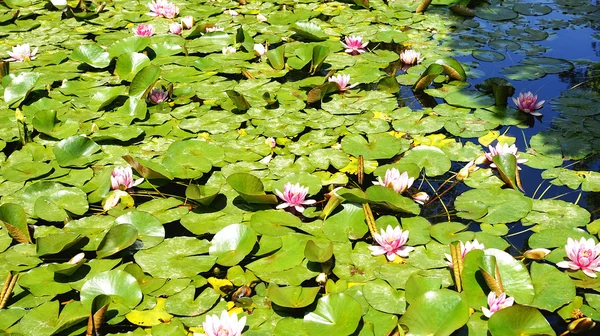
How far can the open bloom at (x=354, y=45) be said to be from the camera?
4.22m

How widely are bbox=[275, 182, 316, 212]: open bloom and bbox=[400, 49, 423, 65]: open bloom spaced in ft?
5.81

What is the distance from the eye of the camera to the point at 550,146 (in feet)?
10.1

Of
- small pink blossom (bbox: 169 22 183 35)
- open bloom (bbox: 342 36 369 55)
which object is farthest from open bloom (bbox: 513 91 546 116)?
small pink blossom (bbox: 169 22 183 35)

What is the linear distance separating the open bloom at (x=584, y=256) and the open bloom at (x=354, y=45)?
7.78ft

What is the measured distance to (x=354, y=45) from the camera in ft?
13.9

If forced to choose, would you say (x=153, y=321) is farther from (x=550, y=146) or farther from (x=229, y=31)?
(x=229, y=31)

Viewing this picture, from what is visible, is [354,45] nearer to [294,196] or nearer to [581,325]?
[294,196]

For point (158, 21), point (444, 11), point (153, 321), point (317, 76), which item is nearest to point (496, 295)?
point (153, 321)

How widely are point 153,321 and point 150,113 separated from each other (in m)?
1.73

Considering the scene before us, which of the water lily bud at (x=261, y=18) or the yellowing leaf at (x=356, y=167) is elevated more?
the yellowing leaf at (x=356, y=167)

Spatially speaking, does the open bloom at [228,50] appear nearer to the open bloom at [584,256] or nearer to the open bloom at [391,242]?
the open bloom at [391,242]

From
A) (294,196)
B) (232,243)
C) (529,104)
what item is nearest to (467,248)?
→ (294,196)

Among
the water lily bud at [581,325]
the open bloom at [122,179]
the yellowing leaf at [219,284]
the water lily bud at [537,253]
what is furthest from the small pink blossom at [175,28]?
the water lily bud at [581,325]

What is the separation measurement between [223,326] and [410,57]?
8.61ft
